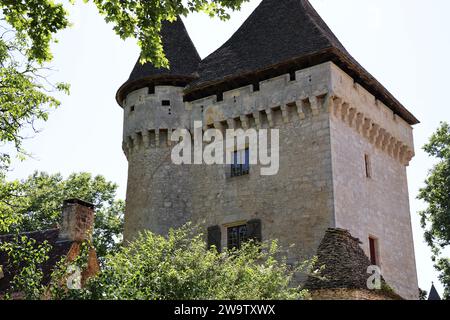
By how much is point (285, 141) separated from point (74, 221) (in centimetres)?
732

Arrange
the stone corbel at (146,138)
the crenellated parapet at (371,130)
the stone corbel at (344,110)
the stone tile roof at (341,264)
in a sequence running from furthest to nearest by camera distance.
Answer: the stone corbel at (146,138)
the stone corbel at (344,110)
the crenellated parapet at (371,130)
the stone tile roof at (341,264)

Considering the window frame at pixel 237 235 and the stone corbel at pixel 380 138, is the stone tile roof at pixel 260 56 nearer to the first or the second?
the stone corbel at pixel 380 138

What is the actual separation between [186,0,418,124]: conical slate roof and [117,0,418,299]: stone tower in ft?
0.17

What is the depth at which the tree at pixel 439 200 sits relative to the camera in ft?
92.5

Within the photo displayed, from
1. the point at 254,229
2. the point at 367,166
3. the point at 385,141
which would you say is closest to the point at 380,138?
the point at 385,141

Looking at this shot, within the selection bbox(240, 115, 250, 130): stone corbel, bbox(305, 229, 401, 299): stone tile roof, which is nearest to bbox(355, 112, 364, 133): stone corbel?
bbox(240, 115, 250, 130): stone corbel

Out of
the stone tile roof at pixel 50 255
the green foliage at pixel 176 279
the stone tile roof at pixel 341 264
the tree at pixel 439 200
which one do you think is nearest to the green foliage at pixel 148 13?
the green foliage at pixel 176 279

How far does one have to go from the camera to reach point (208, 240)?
67.7 ft

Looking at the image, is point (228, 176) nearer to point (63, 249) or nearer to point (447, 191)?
point (63, 249)

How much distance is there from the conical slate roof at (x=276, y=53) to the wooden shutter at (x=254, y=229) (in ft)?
15.7

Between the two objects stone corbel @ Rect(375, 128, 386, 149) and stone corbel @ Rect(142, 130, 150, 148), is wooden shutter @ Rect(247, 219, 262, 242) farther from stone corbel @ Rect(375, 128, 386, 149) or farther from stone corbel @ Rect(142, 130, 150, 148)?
stone corbel @ Rect(375, 128, 386, 149)

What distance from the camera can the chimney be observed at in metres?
20.7
